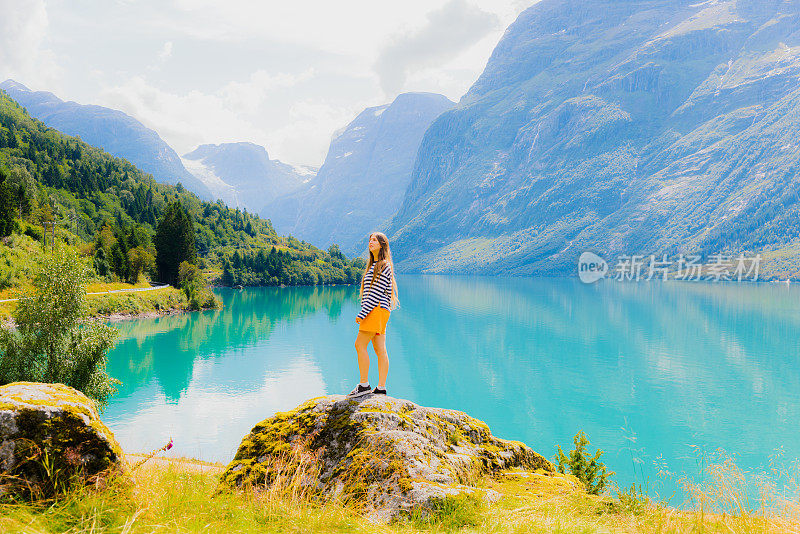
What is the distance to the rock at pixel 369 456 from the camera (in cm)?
577

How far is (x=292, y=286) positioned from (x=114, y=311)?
302 ft

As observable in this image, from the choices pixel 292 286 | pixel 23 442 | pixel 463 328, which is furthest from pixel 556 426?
pixel 292 286

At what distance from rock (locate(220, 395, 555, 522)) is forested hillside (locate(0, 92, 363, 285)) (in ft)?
313

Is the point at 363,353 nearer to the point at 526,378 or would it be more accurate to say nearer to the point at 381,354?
the point at 381,354

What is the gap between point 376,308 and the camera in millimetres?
7699

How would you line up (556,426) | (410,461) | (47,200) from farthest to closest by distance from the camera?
(47,200) < (556,426) < (410,461)

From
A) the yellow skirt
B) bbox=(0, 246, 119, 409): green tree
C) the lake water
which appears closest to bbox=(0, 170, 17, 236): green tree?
the lake water

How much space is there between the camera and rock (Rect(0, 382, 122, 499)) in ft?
17.4

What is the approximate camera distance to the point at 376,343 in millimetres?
7719

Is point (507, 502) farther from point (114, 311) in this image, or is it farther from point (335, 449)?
point (114, 311)

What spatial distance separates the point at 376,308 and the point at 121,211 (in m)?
158

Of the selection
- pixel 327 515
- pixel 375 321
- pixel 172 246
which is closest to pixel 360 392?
pixel 375 321

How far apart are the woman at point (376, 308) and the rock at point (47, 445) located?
3.39 metres

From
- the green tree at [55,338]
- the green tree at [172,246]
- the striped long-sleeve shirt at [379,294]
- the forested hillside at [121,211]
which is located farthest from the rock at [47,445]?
Answer: the green tree at [172,246]
